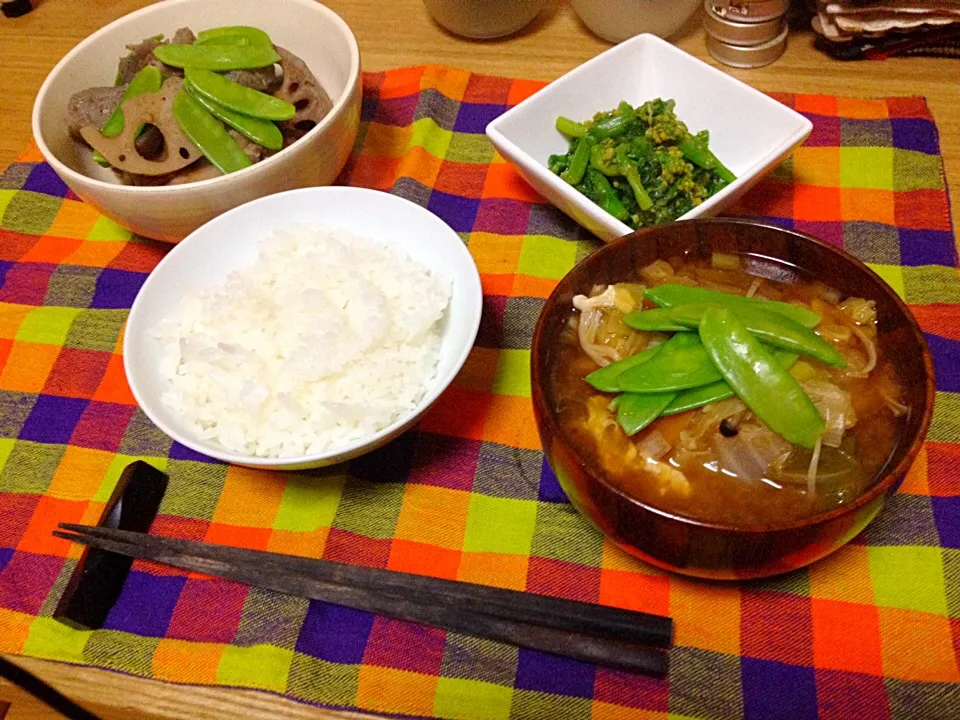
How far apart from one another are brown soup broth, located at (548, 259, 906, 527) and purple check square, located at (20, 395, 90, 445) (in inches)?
47.6

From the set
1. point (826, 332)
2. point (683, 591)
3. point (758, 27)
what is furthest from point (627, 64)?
point (683, 591)

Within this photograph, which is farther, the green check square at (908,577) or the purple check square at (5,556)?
the purple check square at (5,556)

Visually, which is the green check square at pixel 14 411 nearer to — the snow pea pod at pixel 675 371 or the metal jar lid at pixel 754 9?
the snow pea pod at pixel 675 371

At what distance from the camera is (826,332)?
4.60ft

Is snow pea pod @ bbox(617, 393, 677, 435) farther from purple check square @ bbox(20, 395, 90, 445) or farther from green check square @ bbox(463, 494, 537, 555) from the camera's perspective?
purple check square @ bbox(20, 395, 90, 445)

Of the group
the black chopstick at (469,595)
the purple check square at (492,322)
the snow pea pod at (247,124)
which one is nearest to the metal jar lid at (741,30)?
the purple check square at (492,322)

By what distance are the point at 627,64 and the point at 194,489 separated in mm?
1672

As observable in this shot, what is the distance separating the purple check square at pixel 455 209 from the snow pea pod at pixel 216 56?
59cm

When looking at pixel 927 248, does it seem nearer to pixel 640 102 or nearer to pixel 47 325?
pixel 640 102

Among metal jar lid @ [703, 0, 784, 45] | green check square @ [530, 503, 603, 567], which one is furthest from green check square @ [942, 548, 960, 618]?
metal jar lid @ [703, 0, 784, 45]

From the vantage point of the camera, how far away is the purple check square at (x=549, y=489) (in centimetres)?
160

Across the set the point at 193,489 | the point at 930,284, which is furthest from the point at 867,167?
the point at 193,489

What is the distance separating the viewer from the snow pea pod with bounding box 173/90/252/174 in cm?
195

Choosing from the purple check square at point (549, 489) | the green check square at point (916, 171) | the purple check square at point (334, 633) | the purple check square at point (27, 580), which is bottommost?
the purple check square at point (27, 580)
